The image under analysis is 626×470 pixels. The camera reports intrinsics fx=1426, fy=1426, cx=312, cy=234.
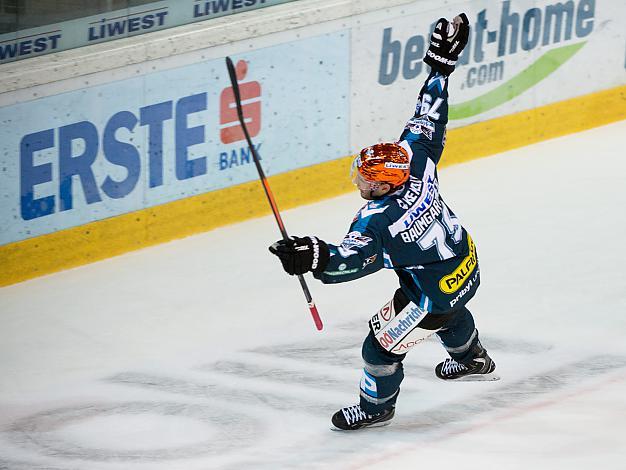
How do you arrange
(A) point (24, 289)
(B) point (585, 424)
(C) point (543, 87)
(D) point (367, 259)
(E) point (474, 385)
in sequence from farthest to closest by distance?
(C) point (543, 87) → (A) point (24, 289) → (E) point (474, 385) → (B) point (585, 424) → (D) point (367, 259)

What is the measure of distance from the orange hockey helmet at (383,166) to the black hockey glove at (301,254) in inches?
18.1

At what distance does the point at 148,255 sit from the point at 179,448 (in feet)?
9.48

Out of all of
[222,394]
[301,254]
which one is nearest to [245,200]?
[222,394]

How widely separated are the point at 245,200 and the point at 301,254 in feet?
13.4

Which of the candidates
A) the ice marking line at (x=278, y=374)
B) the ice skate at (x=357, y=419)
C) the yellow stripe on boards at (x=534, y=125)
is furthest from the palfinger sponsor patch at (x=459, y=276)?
the yellow stripe on boards at (x=534, y=125)

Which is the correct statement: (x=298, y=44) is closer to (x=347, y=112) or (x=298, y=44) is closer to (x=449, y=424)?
(x=347, y=112)

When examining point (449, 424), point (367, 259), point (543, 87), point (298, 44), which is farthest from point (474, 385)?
point (543, 87)

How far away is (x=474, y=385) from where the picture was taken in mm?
6230

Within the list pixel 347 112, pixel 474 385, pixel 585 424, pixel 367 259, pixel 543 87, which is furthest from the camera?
pixel 543 87

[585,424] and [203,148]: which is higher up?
[203,148]

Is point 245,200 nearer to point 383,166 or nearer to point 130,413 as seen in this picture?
point 130,413

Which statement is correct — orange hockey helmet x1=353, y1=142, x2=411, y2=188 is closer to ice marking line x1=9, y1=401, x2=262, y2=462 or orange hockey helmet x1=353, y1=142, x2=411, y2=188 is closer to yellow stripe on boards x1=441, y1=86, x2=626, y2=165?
ice marking line x1=9, y1=401, x2=262, y2=462

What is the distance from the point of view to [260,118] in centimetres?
903

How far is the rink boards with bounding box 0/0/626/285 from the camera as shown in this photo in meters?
8.14
